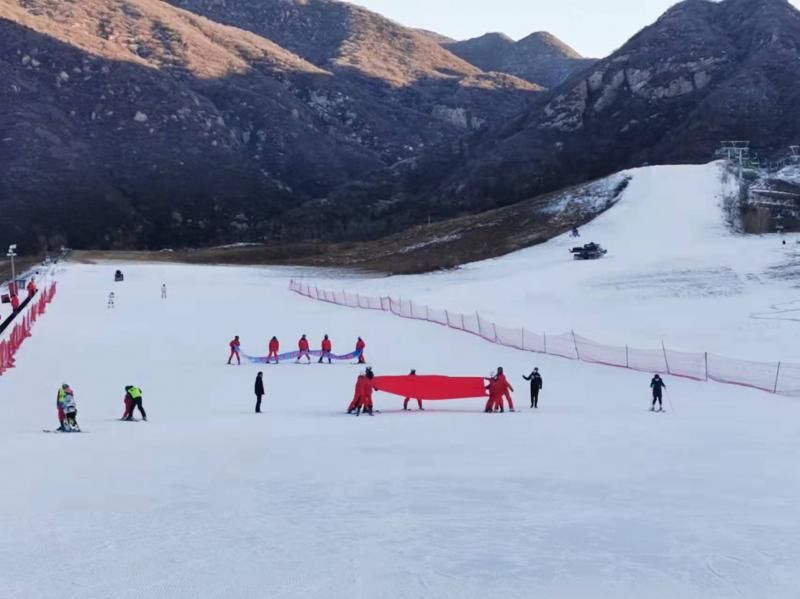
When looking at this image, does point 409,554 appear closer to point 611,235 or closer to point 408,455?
point 408,455

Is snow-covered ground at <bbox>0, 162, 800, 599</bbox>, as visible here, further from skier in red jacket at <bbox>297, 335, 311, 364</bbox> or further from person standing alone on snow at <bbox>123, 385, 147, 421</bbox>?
skier in red jacket at <bbox>297, 335, 311, 364</bbox>

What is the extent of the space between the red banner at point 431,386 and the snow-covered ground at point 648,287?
1347cm

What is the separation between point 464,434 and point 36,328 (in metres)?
29.2

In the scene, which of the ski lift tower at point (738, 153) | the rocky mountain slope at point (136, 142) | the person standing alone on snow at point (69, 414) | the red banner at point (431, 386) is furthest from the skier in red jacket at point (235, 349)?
the rocky mountain slope at point (136, 142)

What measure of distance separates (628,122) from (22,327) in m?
125

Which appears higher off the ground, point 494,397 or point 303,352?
point 494,397

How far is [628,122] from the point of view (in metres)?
150

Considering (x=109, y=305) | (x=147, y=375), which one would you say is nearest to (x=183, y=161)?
(x=109, y=305)

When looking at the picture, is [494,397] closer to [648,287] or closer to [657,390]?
[657,390]

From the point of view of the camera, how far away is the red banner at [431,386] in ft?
83.0

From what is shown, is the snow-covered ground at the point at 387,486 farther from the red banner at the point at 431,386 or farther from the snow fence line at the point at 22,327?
the snow fence line at the point at 22,327

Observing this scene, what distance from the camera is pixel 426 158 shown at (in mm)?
164750

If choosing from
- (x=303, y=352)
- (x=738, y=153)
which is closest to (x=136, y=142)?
(x=738, y=153)

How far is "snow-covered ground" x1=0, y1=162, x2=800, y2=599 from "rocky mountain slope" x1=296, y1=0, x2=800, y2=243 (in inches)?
4082
